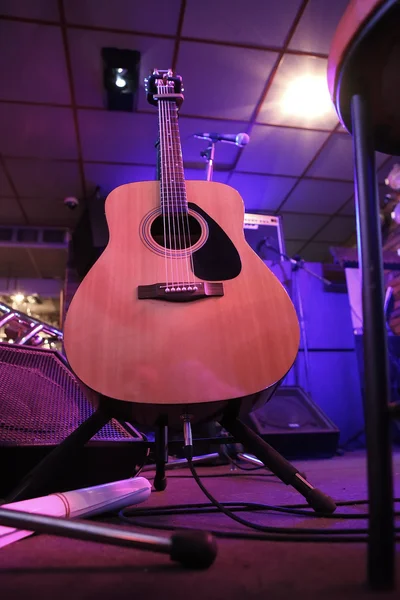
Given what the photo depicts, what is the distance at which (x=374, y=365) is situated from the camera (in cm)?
43

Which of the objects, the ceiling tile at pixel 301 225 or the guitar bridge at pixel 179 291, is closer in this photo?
the guitar bridge at pixel 179 291

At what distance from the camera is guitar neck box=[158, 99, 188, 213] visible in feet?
3.08

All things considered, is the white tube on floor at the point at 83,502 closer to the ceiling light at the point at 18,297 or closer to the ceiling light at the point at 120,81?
the ceiling light at the point at 120,81

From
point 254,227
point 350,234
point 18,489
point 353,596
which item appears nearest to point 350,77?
point 353,596

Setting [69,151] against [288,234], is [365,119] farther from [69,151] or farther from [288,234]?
[288,234]

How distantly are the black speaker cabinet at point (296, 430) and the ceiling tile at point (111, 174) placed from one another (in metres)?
2.25

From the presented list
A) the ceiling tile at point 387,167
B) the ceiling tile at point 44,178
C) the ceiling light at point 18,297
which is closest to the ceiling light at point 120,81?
the ceiling tile at point 44,178

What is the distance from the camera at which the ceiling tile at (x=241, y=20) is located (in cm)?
226

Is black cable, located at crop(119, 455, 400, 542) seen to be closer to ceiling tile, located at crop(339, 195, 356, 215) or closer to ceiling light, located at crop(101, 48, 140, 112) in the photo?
→ ceiling light, located at crop(101, 48, 140, 112)

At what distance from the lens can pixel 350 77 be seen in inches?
20.3

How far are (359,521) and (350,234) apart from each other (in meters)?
4.49

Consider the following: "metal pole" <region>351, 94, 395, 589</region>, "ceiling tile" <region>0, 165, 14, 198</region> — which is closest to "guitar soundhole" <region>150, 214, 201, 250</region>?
"metal pole" <region>351, 94, 395, 589</region>

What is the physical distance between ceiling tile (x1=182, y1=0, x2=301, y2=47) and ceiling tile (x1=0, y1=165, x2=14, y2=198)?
6.60 feet

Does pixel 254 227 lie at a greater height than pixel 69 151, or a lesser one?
lesser
